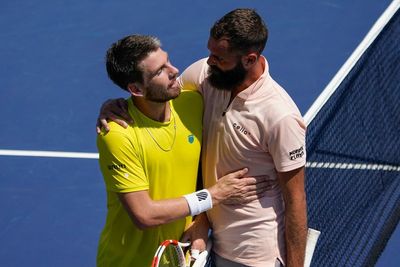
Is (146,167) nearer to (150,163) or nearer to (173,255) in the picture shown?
(150,163)

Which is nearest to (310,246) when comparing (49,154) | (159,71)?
(159,71)

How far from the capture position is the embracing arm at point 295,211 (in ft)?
12.4

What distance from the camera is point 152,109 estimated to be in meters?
3.93

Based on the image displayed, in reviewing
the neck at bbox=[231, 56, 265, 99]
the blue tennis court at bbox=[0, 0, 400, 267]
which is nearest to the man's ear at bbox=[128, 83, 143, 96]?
the neck at bbox=[231, 56, 265, 99]

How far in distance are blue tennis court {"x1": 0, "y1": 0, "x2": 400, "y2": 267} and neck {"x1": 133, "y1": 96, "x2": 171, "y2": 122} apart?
184 centimetres

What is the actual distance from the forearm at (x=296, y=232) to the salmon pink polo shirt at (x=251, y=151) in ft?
0.30

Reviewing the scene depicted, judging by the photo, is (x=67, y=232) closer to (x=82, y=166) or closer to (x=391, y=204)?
(x=82, y=166)

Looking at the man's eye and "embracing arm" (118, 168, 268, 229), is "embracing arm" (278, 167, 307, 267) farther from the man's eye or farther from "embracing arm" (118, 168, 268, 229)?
the man's eye

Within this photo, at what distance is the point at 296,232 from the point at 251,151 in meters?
0.46

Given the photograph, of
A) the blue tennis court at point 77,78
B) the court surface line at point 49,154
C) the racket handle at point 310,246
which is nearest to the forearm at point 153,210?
the racket handle at point 310,246

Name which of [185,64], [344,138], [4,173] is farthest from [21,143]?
[344,138]

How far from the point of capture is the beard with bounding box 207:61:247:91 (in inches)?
151

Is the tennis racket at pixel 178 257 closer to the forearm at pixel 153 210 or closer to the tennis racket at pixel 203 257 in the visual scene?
the tennis racket at pixel 203 257

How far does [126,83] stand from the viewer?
12.7ft
